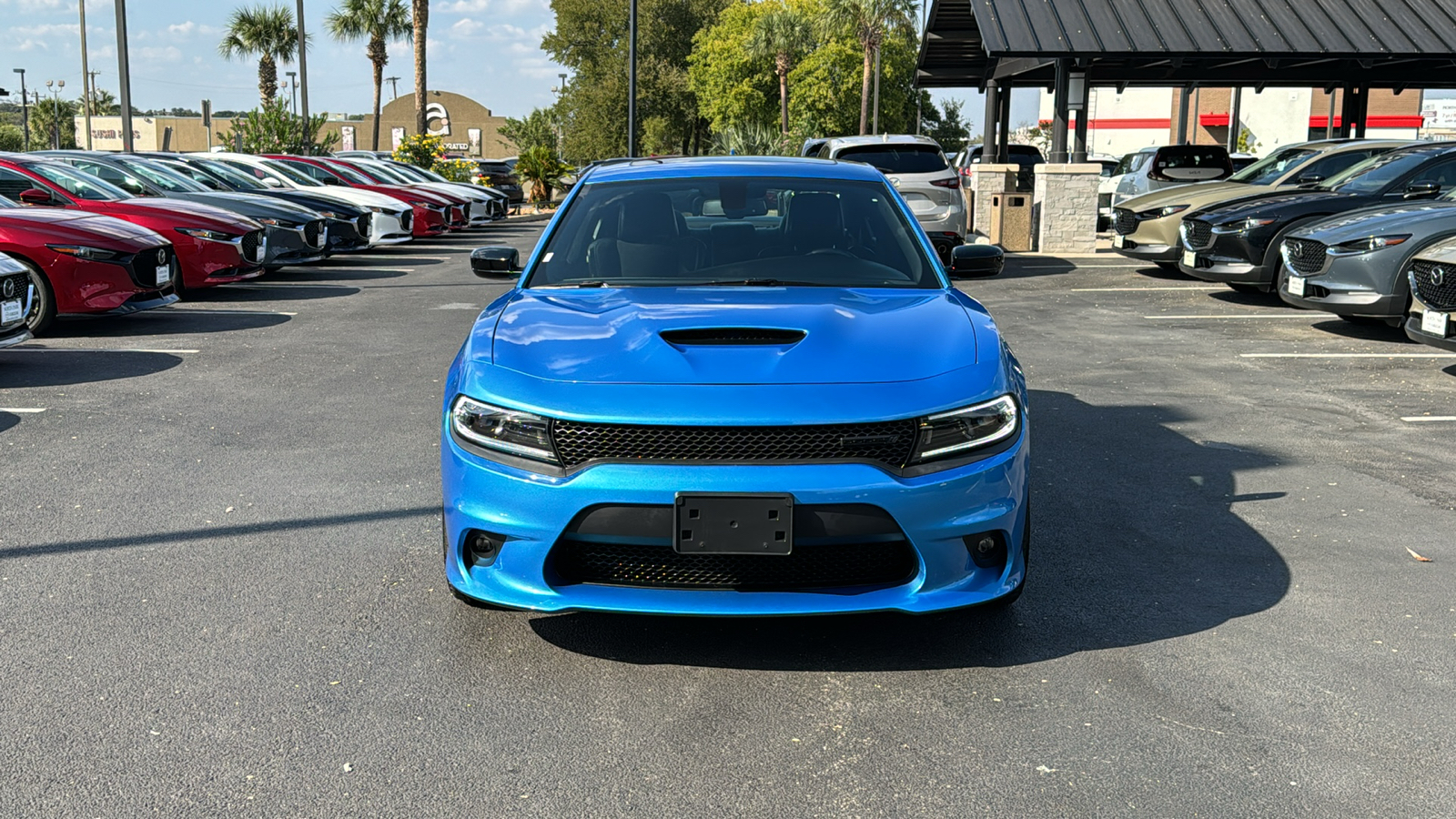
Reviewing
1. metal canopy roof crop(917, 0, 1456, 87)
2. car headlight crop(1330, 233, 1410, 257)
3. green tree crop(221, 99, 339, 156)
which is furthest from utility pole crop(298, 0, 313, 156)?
car headlight crop(1330, 233, 1410, 257)

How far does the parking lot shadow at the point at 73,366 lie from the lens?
8602 mm

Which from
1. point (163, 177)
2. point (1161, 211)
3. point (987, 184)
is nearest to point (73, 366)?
point (163, 177)

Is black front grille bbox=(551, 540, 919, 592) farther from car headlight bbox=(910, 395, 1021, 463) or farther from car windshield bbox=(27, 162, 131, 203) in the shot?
car windshield bbox=(27, 162, 131, 203)

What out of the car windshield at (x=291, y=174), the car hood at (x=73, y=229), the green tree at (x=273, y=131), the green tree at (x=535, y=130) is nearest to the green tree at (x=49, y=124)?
the green tree at (x=535, y=130)

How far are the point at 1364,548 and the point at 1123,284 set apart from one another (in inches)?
421

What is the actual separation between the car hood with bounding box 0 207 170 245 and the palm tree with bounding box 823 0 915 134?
49.5m

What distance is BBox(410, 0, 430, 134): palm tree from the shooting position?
4009 cm

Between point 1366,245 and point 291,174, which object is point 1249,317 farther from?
point 291,174

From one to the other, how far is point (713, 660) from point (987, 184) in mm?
20483

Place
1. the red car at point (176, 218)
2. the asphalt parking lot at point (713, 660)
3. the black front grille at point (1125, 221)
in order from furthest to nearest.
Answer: the black front grille at point (1125, 221), the red car at point (176, 218), the asphalt parking lot at point (713, 660)

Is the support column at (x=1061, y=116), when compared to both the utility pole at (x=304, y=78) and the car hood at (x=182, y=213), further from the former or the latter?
the utility pole at (x=304, y=78)

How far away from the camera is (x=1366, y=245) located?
33.7 feet

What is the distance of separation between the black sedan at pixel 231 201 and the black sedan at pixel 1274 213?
10144 mm

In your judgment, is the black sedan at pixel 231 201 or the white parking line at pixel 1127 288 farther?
the black sedan at pixel 231 201
